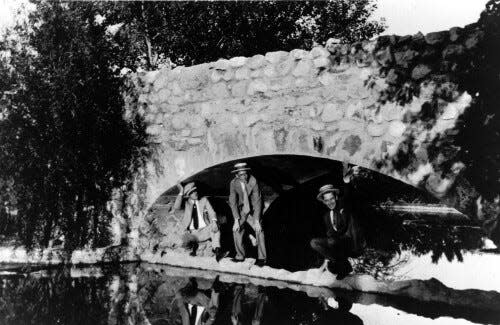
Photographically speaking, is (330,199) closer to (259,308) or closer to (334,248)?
→ (334,248)

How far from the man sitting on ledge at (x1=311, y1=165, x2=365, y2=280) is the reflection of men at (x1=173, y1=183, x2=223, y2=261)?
5.32ft

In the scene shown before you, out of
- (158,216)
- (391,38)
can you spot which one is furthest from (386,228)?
(391,38)

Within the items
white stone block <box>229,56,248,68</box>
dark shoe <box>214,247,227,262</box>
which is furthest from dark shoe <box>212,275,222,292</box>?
white stone block <box>229,56,248,68</box>

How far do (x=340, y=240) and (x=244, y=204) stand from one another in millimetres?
1422

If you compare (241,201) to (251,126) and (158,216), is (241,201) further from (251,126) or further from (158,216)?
(158,216)

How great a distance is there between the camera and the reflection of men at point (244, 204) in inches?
244

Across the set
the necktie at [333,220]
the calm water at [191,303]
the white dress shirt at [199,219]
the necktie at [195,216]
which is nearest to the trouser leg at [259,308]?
the calm water at [191,303]

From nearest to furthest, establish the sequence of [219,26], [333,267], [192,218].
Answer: [333,267] → [192,218] → [219,26]

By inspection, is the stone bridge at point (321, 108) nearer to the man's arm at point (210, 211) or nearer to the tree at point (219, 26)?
the man's arm at point (210, 211)

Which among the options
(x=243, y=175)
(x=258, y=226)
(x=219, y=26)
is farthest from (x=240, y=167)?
(x=219, y=26)

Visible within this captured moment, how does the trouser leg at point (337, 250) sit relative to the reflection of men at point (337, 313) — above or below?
above

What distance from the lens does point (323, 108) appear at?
542 cm

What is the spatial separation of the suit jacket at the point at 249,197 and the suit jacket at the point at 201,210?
496 millimetres

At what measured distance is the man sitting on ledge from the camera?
17.7 feet
